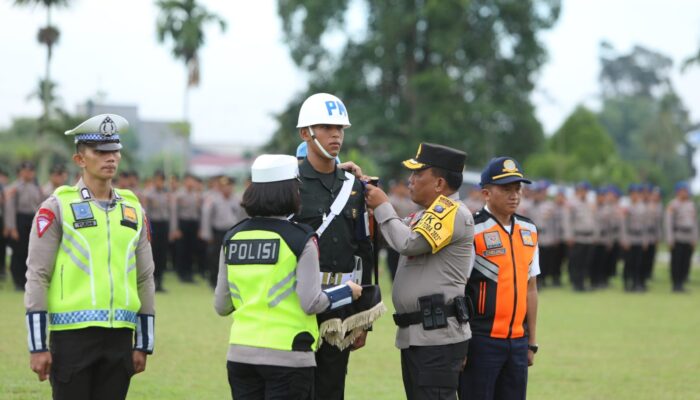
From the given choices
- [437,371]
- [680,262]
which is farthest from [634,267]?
[437,371]

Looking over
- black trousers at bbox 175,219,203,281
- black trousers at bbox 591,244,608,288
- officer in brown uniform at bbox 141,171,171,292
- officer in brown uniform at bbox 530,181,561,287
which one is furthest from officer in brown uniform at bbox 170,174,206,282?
black trousers at bbox 591,244,608,288

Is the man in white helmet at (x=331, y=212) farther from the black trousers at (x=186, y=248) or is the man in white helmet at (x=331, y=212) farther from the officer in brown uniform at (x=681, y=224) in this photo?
the officer in brown uniform at (x=681, y=224)

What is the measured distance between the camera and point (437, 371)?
224 inches

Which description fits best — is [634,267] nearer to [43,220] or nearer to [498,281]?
[498,281]

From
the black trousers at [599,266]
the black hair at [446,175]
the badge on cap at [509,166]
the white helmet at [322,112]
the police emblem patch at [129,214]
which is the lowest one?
the black trousers at [599,266]

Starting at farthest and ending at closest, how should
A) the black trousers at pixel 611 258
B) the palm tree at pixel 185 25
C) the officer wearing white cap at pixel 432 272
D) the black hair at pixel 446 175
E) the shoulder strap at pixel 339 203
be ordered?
the palm tree at pixel 185 25, the black trousers at pixel 611 258, the black hair at pixel 446 175, the shoulder strap at pixel 339 203, the officer wearing white cap at pixel 432 272

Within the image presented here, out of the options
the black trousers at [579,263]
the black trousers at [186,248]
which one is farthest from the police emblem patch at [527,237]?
the black trousers at [579,263]

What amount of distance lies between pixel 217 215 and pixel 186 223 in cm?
193

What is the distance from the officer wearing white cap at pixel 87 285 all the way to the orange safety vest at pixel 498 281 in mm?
2062

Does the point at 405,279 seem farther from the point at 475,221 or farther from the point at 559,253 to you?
the point at 559,253

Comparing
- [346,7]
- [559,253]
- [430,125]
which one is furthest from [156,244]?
[346,7]

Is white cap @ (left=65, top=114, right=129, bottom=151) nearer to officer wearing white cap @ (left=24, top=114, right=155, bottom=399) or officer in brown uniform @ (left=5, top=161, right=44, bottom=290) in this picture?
officer wearing white cap @ (left=24, top=114, right=155, bottom=399)

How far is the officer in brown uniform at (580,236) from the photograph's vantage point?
21.9 meters

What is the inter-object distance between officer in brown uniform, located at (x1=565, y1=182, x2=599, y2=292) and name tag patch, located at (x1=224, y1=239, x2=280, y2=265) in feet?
58.3
